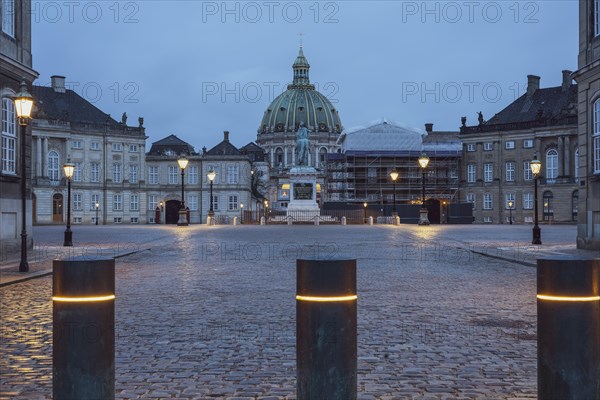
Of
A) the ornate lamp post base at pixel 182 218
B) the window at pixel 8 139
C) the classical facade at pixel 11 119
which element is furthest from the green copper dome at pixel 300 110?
the window at pixel 8 139

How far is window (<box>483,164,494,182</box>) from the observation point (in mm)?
92375

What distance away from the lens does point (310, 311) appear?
4.16 m

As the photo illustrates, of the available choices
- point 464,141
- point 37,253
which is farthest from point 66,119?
point 37,253

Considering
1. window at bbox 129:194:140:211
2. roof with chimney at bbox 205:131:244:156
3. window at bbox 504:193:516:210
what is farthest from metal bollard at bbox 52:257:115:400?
roof with chimney at bbox 205:131:244:156

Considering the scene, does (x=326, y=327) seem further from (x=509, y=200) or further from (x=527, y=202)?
(x=509, y=200)

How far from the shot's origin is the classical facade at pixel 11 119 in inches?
A: 777

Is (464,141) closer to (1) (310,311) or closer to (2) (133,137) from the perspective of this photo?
(2) (133,137)

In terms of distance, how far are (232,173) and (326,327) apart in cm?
9892

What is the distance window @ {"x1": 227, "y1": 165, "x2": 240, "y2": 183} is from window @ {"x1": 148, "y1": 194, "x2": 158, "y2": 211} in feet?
35.9

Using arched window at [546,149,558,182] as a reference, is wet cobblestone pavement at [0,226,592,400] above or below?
below

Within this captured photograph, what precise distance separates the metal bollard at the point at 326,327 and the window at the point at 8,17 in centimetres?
1892

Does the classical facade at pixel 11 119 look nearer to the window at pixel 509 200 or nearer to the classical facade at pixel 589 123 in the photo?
the classical facade at pixel 589 123

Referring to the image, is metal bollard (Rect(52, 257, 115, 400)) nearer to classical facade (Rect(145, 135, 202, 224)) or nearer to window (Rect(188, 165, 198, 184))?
classical facade (Rect(145, 135, 202, 224))

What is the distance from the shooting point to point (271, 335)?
26.6 feet
